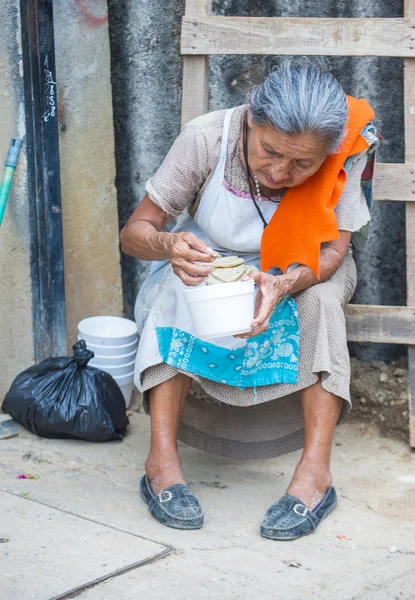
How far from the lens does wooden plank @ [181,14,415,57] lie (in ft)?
9.77

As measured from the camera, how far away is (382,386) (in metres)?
3.53

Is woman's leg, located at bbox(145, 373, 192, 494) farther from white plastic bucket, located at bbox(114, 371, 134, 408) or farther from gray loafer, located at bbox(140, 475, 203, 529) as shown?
white plastic bucket, located at bbox(114, 371, 134, 408)

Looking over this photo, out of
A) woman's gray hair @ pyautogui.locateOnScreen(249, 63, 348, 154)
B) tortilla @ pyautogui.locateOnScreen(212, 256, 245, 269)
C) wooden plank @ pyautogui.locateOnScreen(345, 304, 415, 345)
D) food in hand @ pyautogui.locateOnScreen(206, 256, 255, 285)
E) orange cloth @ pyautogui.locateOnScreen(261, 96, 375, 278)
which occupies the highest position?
woman's gray hair @ pyautogui.locateOnScreen(249, 63, 348, 154)

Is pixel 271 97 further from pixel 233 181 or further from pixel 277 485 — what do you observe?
pixel 277 485

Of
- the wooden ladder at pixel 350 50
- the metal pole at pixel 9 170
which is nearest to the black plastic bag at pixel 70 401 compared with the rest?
the metal pole at pixel 9 170

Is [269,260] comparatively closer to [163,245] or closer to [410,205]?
[163,245]

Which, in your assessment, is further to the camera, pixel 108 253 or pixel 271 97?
pixel 108 253

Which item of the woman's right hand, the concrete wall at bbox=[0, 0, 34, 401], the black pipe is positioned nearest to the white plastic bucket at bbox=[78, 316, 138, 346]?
the black pipe

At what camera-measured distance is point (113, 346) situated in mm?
3457

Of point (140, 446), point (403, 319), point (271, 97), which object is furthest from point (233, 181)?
point (140, 446)

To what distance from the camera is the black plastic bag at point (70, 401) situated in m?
3.14

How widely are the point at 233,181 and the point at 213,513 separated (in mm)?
1010

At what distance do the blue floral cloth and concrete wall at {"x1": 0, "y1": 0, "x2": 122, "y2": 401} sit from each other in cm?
94

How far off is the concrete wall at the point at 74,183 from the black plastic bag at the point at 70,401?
9.8 inches
